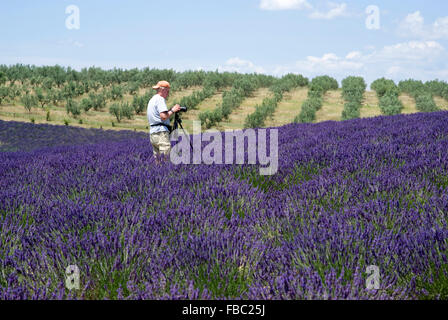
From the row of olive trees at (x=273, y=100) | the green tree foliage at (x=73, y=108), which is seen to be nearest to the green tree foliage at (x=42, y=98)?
the green tree foliage at (x=73, y=108)

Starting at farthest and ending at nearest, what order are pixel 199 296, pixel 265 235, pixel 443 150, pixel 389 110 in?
1. pixel 389 110
2. pixel 443 150
3. pixel 265 235
4. pixel 199 296

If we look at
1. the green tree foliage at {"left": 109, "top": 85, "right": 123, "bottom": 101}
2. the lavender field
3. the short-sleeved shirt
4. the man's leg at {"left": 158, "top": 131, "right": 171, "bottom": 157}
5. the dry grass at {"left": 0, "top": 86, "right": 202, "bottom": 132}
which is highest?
the green tree foliage at {"left": 109, "top": 85, "right": 123, "bottom": 101}

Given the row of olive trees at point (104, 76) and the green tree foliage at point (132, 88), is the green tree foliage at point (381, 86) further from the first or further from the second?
the green tree foliage at point (132, 88)

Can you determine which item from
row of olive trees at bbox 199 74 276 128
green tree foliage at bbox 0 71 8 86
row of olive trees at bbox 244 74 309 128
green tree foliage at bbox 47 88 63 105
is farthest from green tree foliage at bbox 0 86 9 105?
row of olive trees at bbox 244 74 309 128

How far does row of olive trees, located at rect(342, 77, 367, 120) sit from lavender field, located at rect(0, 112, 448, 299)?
25.7 metres

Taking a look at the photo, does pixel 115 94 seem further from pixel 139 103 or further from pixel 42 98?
pixel 139 103

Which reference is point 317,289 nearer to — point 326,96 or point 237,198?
point 237,198

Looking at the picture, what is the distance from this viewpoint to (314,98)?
35594 millimetres

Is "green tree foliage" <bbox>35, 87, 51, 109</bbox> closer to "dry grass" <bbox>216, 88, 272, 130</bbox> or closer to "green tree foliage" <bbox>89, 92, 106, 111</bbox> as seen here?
"green tree foliage" <bbox>89, 92, 106, 111</bbox>

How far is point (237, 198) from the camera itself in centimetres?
284

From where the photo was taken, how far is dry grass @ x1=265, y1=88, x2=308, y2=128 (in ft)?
95.5

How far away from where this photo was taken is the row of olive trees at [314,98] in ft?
91.1

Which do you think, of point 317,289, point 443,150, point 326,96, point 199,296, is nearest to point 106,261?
point 199,296
